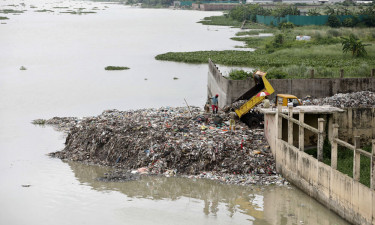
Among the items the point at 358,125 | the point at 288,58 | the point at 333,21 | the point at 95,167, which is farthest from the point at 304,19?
the point at 95,167

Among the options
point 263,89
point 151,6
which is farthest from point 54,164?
point 151,6

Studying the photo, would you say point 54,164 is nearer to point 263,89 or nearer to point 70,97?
point 263,89

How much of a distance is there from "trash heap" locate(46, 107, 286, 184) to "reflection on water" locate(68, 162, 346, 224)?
0.39 m

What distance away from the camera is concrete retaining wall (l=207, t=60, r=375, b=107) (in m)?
24.1

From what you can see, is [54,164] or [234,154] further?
[54,164]

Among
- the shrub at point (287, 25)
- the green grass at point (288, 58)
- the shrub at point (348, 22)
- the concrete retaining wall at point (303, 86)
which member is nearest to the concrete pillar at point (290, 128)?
the concrete retaining wall at point (303, 86)

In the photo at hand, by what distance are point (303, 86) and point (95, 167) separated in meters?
10.6

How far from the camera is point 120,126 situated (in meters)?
20.0

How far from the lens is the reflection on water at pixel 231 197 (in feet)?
49.1

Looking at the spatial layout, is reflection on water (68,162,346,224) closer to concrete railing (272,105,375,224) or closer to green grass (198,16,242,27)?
concrete railing (272,105,375,224)

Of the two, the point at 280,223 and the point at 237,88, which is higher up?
the point at 237,88

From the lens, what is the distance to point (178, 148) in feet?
58.6

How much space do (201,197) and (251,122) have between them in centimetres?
463

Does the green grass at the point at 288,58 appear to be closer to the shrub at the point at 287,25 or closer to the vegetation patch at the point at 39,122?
the vegetation patch at the point at 39,122
